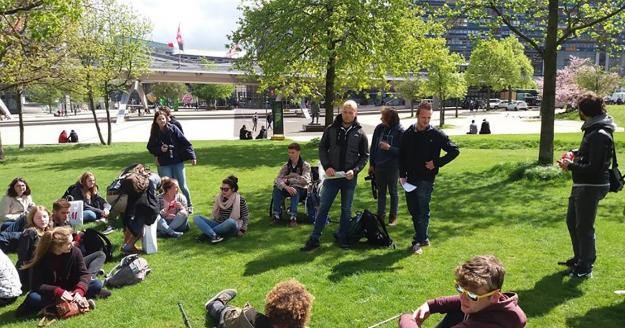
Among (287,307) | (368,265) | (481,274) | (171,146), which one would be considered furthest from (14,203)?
(481,274)

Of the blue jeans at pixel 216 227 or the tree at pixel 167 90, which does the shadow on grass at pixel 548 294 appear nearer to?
the blue jeans at pixel 216 227

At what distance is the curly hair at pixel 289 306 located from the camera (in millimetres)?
3334

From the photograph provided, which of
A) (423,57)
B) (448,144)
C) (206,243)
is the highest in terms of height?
(423,57)

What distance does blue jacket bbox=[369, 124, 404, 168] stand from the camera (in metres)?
7.88

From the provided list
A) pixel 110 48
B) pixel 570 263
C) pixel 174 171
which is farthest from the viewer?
pixel 110 48

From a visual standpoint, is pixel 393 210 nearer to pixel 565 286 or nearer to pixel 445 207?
pixel 445 207

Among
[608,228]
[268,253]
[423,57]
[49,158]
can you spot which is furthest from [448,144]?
[49,158]

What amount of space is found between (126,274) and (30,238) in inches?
49.2

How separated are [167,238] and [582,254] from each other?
573 centimetres

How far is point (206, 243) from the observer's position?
7.43 m

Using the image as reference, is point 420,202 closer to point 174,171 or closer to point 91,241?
point 91,241

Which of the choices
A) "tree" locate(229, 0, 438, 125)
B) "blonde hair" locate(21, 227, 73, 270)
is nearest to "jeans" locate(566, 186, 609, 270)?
"blonde hair" locate(21, 227, 73, 270)

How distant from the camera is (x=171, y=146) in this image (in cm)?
893

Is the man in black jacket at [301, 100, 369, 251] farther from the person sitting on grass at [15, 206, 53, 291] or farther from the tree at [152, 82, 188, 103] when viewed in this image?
the tree at [152, 82, 188, 103]
